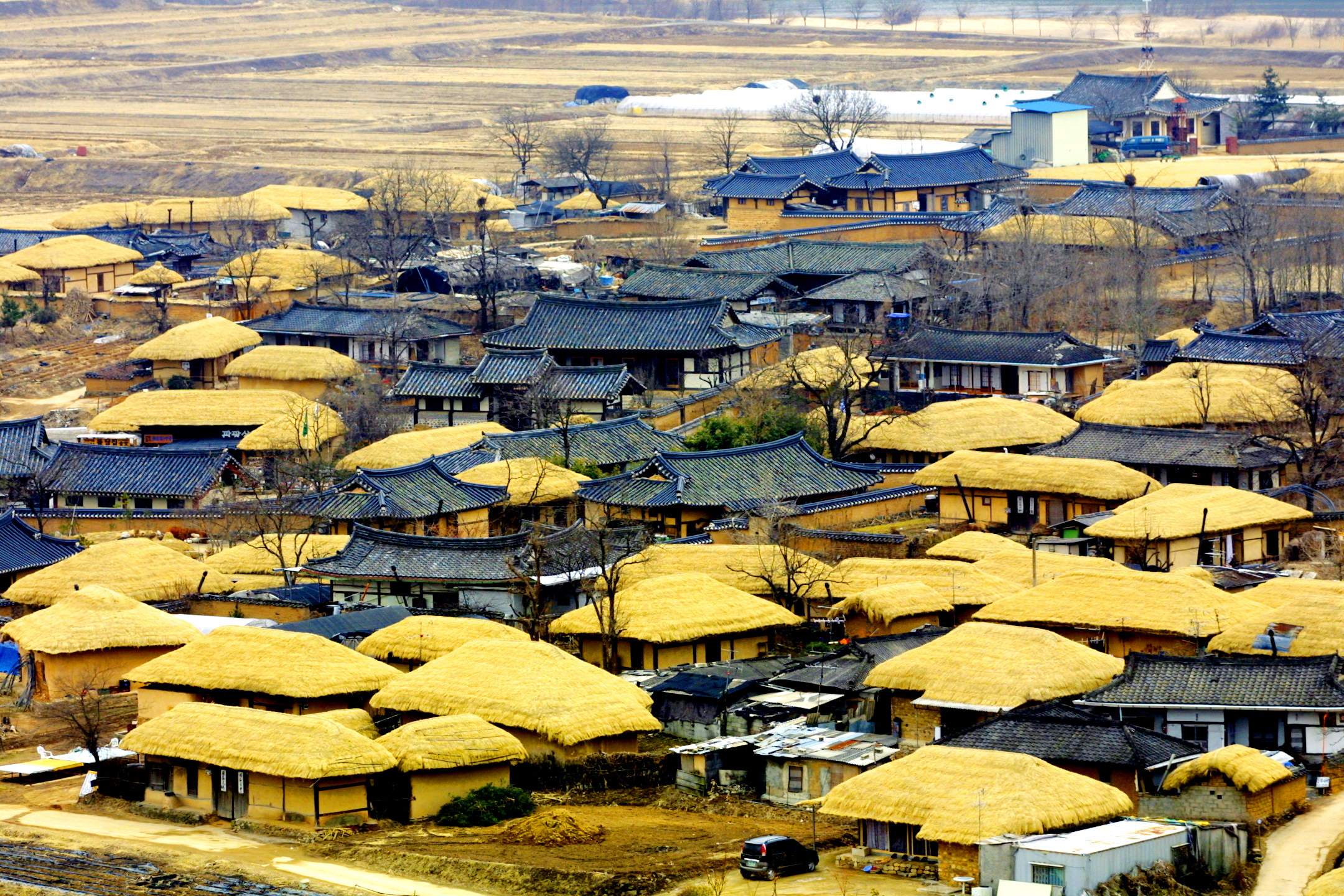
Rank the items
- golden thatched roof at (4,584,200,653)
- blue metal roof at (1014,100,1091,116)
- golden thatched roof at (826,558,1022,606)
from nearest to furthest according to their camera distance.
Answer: golden thatched roof at (4,584,200,653)
golden thatched roof at (826,558,1022,606)
blue metal roof at (1014,100,1091,116)

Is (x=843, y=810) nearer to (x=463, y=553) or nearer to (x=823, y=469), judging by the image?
(x=463, y=553)

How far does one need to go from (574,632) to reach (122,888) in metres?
9.95

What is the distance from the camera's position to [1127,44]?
13325 centimetres

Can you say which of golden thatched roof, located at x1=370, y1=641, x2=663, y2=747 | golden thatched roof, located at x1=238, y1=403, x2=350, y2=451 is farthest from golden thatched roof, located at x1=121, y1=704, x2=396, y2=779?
golden thatched roof, located at x1=238, y1=403, x2=350, y2=451

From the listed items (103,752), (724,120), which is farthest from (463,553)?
(724,120)

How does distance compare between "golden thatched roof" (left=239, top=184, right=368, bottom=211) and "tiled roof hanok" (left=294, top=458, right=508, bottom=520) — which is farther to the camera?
"golden thatched roof" (left=239, top=184, right=368, bottom=211)

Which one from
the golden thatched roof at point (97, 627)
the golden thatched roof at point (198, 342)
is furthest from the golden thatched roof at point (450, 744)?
the golden thatched roof at point (198, 342)

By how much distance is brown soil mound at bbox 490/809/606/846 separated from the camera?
2647 centimetres

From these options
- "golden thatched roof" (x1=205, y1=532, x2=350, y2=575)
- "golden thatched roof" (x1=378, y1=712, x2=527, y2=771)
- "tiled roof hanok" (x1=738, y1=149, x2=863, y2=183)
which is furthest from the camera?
"tiled roof hanok" (x1=738, y1=149, x2=863, y2=183)

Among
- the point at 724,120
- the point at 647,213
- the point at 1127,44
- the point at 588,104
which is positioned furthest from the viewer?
the point at 1127,44

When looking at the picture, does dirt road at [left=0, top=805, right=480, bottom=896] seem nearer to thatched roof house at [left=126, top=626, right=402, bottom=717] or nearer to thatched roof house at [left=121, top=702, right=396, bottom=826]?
thatched roof house at [left=121, top=702, right=396, bottom=826]

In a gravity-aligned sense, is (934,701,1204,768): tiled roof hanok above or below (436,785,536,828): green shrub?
above

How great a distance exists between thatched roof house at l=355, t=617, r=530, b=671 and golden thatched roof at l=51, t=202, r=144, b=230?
5008cm

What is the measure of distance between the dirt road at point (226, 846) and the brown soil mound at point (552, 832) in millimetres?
1825
